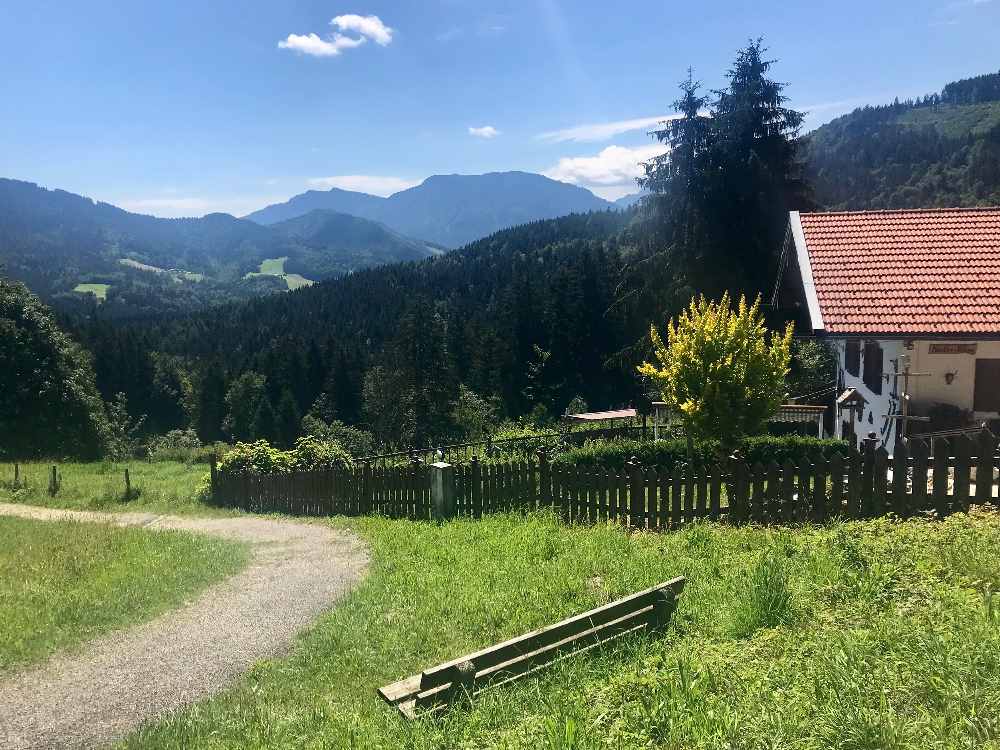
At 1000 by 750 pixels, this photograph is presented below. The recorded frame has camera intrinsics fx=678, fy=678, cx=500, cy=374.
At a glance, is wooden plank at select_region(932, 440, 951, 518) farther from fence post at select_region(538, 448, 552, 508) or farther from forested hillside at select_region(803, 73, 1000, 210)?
forested hillside at select_region(803, 73, 1000, 210)

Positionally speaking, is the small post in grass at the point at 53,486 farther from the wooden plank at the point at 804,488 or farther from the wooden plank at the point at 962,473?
the wooden plank at the point at 962,473

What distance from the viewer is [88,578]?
9.65m

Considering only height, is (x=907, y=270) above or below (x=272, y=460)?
above

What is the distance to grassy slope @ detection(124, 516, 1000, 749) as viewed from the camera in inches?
152

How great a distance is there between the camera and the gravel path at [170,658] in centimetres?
565

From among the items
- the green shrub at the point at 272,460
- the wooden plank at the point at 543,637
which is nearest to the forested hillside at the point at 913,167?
the green shrub at the point at 272,460

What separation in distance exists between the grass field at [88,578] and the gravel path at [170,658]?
1.21ft

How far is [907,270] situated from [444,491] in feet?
31.3

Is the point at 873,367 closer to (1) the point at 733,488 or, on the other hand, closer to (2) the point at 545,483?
(1) the point at 733,488

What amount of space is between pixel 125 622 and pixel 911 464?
9832mm

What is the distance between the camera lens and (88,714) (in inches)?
227

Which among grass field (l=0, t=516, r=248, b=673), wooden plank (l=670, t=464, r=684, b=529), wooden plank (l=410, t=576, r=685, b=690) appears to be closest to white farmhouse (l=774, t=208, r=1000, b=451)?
wooden plank (l=670, t=464, r=684, b=529)

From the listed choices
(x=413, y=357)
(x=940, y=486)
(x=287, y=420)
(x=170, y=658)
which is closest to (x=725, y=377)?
(x=940, y=486)

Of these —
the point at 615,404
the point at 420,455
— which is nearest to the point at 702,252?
the point at 420,455
